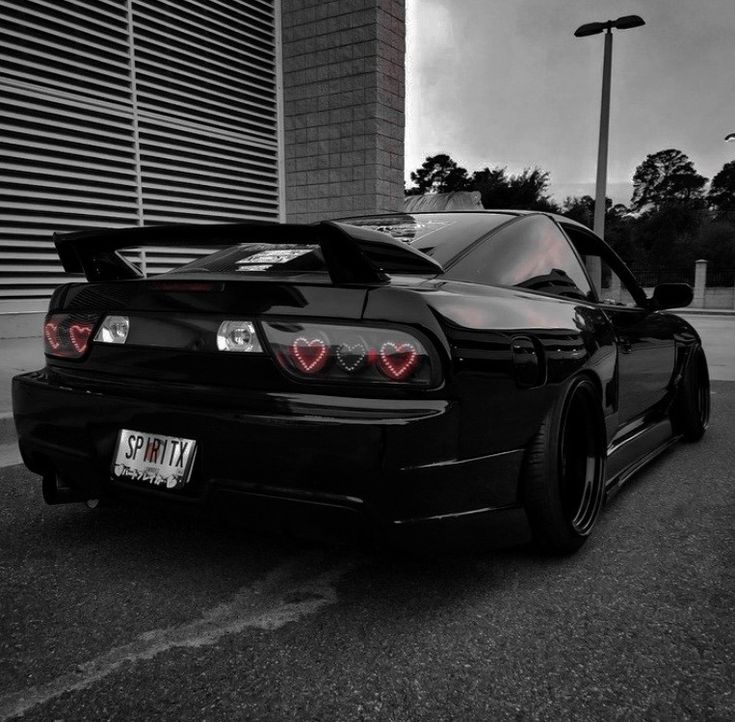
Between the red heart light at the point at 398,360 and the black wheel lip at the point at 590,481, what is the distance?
88 centimetres

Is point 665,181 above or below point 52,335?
above

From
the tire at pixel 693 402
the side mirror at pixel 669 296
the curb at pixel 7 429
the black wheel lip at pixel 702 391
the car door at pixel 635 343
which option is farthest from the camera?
the black wheel lip at pixel 702 391

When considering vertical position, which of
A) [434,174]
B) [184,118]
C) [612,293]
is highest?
[434,174]

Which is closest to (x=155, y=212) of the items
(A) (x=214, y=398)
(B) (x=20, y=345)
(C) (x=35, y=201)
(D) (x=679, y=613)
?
(C) (x=35, y=201)

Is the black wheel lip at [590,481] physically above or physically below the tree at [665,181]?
below

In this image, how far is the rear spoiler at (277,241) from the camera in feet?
6.81

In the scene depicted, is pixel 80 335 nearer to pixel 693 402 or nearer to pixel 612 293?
pixel 693 402

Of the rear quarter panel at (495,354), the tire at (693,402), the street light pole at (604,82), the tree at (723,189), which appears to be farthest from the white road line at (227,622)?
the tree at (723,189)

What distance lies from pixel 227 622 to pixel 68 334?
1.11 m

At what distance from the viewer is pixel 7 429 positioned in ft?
15.3

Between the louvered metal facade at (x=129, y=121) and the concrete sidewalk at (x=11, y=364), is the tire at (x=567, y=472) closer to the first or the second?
the concrete sidewalk at (x=11, y=364)

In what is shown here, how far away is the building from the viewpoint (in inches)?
318

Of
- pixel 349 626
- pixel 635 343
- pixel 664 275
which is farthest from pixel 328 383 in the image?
pixel 664 275

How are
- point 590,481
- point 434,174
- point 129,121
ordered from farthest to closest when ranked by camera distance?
1. point 434,174
2. point 129,121
3. point 590,481
